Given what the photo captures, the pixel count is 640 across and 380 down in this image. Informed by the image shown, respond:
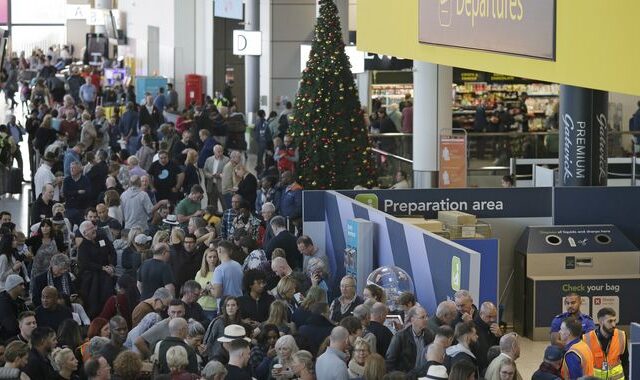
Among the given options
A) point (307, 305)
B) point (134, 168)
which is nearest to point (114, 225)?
point (134, 168)

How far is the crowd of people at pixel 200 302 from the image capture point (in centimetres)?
968

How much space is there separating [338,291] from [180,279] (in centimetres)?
186

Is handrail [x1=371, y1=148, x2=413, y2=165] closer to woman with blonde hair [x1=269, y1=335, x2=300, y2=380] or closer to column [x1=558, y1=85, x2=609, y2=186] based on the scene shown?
column [x1=558, y1=85, x2=609, y2=186]

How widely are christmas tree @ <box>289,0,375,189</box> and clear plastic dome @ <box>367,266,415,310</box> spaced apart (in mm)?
6856

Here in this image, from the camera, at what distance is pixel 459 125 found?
33.1m

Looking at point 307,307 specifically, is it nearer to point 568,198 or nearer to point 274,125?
point 568,198

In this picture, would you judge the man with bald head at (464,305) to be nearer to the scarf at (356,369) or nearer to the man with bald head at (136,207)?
the scarf at (356,369)

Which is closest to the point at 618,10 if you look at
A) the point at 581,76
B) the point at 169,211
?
the point at 581,76

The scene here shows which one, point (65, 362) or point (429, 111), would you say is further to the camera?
point (429, 111)

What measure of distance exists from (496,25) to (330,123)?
7271 millimetres

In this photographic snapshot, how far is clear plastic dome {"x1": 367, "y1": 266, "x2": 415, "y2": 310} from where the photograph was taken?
13.0 meters

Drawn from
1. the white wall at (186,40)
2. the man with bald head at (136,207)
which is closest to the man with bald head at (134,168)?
the man with bald head at (136,207)

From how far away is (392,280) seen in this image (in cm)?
1311

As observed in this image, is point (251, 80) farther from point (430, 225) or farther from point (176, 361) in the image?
point (176, 361)
